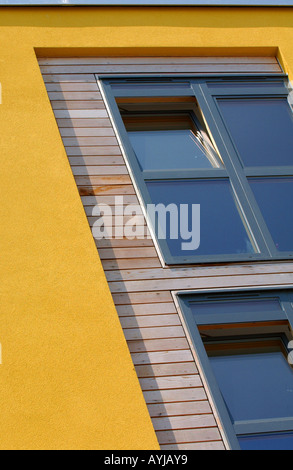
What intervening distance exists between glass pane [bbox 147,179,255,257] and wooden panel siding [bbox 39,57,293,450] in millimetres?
→ 164

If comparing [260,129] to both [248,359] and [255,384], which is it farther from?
[255,384]

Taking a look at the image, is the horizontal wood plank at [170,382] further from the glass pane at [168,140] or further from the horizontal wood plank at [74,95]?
the horizontal wood plank at [74,95]

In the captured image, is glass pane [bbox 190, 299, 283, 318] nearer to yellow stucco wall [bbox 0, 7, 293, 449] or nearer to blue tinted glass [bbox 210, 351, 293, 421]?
blue tinted glass [bbox 210, 351, 293, 421]

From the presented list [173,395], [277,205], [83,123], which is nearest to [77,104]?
[83,123]

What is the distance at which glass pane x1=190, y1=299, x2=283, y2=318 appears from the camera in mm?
4254

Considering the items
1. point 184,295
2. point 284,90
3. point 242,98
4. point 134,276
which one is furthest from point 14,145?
point 284,90

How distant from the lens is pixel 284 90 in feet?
18.6

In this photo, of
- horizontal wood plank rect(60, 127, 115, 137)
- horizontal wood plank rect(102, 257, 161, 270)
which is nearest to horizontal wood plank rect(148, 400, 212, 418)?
horizontal wood plank rect(102, 257, 161, 270)

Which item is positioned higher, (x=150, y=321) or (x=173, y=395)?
(x=150, y=321)

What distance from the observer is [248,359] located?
4172 mm

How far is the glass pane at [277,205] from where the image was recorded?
4.73 m

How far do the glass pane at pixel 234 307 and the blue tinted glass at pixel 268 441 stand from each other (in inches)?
31.5

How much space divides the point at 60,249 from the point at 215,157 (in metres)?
1.62

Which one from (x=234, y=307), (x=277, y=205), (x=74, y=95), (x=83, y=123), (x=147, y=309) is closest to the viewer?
(x=147, y=309)
